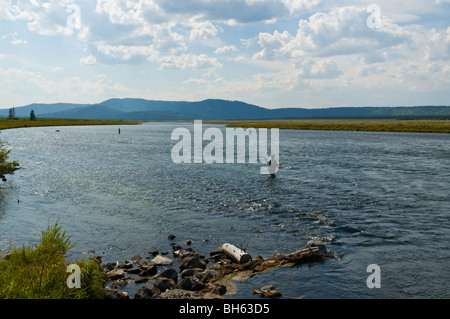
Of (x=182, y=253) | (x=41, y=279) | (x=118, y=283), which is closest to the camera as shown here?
(x=41, y=279)

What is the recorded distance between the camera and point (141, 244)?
60.9 ft

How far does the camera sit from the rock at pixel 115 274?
14.2 meters

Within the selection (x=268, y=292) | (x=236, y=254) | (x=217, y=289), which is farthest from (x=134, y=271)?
(x=268, y=292)

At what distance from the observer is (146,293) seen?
12383mm

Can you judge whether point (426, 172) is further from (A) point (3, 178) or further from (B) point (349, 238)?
(A) point (3, 178)

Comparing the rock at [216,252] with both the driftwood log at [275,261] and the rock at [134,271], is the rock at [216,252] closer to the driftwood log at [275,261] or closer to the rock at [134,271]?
the driftwood log at [275,261]

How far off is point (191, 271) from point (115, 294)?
3457 millimetres

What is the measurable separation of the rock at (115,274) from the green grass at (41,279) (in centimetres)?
45

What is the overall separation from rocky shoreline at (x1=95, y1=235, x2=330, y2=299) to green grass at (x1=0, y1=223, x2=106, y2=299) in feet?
2.33

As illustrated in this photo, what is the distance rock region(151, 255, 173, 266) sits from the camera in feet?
52.0

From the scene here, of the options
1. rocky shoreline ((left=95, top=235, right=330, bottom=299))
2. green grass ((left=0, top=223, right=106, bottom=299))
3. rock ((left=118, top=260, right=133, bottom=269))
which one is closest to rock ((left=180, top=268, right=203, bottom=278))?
rocky shoreline ((left=95, top=235, right=330, bottom=299))

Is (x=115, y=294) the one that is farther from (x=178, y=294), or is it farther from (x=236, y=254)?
(x=236, y=254)

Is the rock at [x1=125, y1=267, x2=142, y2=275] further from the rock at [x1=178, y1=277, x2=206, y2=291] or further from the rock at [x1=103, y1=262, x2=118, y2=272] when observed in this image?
the rock at [x1=178, y1=277, x2=206, y2=291]
